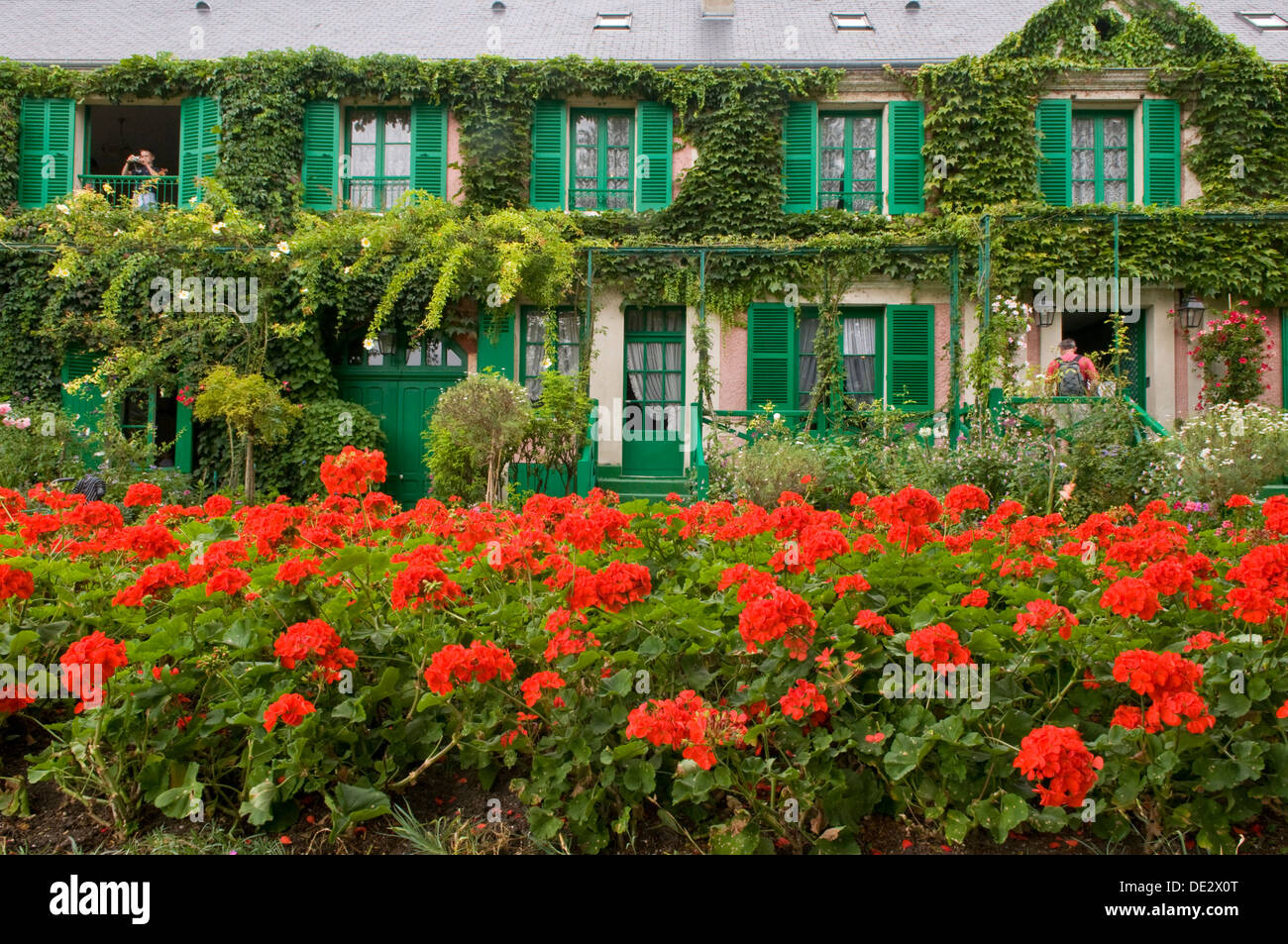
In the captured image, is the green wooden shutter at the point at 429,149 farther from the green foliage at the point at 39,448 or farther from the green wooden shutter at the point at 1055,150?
the green wooden shutter at the point at 1055,150

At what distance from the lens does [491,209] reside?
1187 centimetres

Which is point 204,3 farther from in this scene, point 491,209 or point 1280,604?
point 1280,604

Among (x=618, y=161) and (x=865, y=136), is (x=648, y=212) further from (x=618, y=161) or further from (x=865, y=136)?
(x=865, y=136)

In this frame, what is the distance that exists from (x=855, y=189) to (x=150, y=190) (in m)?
9.20

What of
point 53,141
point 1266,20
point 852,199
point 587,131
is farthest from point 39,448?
point 1266,20

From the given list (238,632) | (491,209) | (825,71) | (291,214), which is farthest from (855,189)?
(238,632)

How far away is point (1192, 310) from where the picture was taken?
36.1 ft

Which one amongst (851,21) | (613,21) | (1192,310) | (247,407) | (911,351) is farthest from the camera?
(613,21)

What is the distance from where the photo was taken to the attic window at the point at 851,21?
1325 cm

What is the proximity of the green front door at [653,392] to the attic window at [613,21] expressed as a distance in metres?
4.73

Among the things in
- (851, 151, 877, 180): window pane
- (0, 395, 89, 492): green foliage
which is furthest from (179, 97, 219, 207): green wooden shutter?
(851, 151, 877, 180): window pane

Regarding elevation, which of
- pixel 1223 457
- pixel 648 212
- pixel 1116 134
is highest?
pixel 1116 134

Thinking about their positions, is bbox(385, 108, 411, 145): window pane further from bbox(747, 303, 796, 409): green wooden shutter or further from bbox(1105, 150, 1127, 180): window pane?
bbox(1105, 150, 1127, 180): window pane

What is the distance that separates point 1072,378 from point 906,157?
408cm
